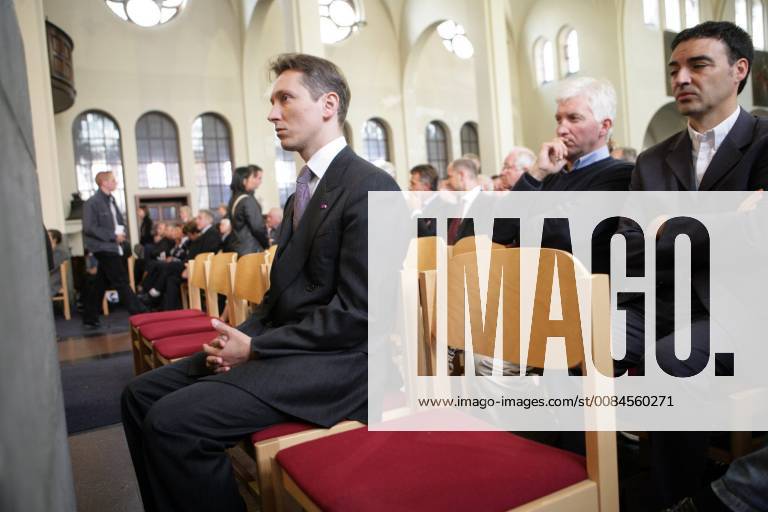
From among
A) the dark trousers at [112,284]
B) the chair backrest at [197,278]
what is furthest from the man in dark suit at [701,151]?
the dark trousers at [112,284]

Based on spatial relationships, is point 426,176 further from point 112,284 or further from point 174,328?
point 112,284

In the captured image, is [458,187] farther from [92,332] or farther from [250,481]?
[92,332]

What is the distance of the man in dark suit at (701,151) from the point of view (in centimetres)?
187

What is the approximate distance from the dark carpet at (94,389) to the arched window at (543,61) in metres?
13.6

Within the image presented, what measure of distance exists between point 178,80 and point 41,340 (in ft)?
44.7

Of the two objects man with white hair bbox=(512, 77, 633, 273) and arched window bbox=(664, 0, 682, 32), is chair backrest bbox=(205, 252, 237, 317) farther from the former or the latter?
arched window bbox=(664, 0, 682, 32)

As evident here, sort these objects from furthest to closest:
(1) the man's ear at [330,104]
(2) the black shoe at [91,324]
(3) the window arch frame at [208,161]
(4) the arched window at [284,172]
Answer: (4) the arched window at [284,172]
(3) the window arch frame at [208,161]
(2) the black shoe at [91,324]
(1) the man's ear at [330,104]

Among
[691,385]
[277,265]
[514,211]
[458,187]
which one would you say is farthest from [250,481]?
[458,187]

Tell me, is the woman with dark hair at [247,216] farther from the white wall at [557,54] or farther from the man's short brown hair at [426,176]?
the white wall at [557,54]

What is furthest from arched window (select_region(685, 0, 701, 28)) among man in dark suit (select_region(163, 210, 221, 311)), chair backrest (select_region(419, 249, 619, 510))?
chair backrest (select_region(419, 249, 619, 510))

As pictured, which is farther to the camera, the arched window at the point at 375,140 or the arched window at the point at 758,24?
the arched window at the point at 758,24

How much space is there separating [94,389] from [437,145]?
13.7 meters

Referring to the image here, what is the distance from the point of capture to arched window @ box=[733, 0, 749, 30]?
55.2 feet

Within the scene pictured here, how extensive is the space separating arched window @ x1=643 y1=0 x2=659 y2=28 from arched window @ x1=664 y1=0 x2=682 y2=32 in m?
0.38
